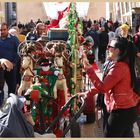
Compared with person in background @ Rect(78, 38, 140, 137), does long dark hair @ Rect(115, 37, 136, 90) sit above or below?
above

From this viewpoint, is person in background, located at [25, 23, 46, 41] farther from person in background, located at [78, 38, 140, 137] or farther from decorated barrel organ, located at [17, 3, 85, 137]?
person in background, located at [78, 38, 140, 137]

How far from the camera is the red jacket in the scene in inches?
157

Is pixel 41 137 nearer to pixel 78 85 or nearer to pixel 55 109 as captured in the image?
pixel 55 109

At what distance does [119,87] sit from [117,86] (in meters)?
0.02

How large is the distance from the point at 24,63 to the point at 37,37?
214cm

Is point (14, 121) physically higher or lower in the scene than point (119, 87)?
lower

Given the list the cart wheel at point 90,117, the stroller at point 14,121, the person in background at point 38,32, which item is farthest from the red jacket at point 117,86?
the person in background at point 38,32

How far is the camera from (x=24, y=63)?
6285mm

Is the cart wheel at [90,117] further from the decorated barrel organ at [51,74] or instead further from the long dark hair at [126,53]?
the long dark hair at [126,53]

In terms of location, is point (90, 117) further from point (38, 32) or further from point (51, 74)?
point (38, 32)

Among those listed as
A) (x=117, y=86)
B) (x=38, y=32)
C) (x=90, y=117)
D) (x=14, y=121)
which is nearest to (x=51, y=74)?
(x=90, y=117)

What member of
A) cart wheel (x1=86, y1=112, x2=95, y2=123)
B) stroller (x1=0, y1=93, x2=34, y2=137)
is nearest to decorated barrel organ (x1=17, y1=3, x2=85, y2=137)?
cart wheel (x1=86, y1=112, x2=95, y2=123)

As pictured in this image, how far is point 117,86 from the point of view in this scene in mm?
4062

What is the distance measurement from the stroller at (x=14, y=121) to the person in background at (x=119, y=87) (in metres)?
0.87
